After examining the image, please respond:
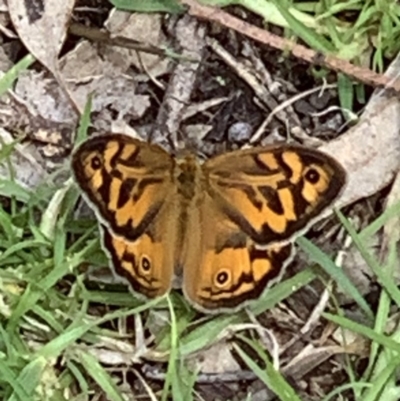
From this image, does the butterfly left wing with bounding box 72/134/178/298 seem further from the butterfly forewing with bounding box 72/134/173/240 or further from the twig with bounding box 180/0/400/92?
the twig with bounding box 180/0/400/92

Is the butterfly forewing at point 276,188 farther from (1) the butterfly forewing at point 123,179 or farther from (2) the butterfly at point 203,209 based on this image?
(1) the butterfly forewing at point 123,179

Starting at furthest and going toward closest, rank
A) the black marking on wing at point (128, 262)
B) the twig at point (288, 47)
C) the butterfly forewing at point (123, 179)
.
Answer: the twig at point (288, 47)
the black marking on wing at point (128, 262)
the butterfly forewing at point (123, 179)

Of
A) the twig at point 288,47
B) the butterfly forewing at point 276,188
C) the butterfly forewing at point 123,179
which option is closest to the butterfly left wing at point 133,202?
the butterfly forewing at point 123,179

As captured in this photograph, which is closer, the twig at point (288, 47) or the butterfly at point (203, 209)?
the butterfly at point (203, 209)

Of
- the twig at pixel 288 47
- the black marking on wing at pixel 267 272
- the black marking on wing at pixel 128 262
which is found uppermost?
the twig at pixel 288 47

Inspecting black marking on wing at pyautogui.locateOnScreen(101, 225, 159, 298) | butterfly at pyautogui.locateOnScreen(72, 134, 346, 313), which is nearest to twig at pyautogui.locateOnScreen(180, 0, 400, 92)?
butterfly at pyautogui.locateOnScreen(72, 134, 346, 313)

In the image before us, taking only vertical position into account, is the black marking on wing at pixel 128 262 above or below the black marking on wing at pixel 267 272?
below

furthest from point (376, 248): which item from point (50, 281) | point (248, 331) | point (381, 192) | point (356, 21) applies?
point (50, 281)

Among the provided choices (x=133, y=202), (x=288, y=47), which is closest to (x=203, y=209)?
(x=133, y=202)
